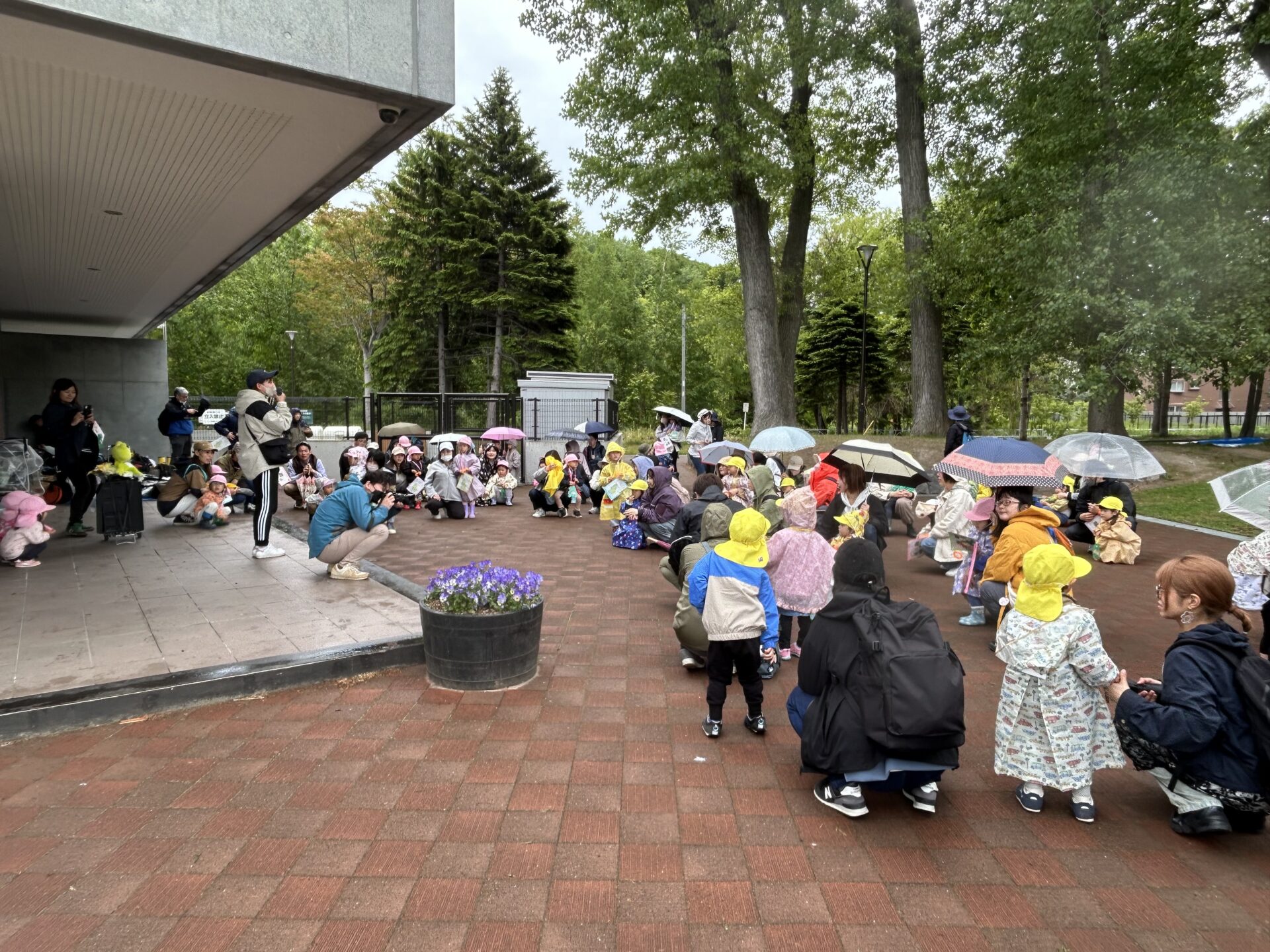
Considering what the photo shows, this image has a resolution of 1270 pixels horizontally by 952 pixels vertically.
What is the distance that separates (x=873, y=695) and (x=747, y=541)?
113cm

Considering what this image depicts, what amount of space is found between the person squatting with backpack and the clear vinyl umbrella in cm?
208

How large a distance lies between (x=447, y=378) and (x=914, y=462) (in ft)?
97.4

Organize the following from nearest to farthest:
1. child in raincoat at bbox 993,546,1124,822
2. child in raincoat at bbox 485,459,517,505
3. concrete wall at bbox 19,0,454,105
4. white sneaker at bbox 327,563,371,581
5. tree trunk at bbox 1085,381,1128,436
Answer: child in raincoat at bbox 993,546,1124,822, concrete wall at bbox 19,0,454,105, white sneaker at bbox 327,563,371,581, child in raincoat at bbox 485,459,517,505, tree trunk at bbox 1085,381,1128,436

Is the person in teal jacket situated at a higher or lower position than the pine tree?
lower

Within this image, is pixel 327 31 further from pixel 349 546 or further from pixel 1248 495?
pixel 1248 495

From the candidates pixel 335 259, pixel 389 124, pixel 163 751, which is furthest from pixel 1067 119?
pixel 335 259

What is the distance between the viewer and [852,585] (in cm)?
338

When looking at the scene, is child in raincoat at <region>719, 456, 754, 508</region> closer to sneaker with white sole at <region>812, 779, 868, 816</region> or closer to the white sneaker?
sneaker with white sole at <region>812, 779, 868, 816</region>

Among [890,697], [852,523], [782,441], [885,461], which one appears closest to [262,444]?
[852,523]

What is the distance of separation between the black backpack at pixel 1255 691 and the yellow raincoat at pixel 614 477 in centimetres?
815

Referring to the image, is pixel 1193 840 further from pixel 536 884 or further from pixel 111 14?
pixel 111 14

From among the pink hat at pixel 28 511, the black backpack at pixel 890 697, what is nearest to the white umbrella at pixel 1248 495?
the black backpack at pixel 890 697

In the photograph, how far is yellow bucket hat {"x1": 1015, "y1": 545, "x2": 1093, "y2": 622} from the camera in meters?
3.30

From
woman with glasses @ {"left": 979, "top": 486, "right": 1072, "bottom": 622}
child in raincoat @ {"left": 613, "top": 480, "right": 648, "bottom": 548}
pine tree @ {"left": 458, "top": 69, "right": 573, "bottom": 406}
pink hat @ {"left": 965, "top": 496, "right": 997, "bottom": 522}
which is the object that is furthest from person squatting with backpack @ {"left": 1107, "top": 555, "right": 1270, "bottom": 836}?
Result: pine tree @ {"left": 458, "top": 69, "right": 573, "bottom": 406}
